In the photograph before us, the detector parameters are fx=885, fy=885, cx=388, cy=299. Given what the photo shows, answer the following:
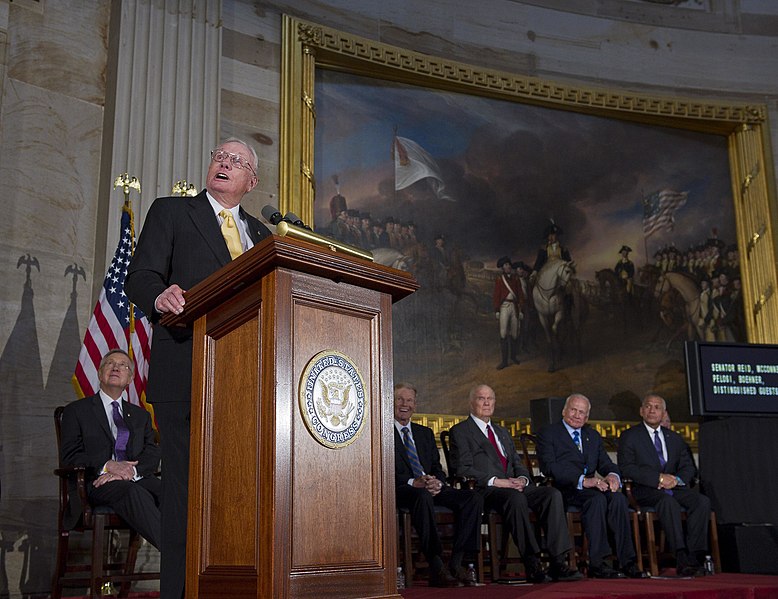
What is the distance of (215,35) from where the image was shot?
7.44 m

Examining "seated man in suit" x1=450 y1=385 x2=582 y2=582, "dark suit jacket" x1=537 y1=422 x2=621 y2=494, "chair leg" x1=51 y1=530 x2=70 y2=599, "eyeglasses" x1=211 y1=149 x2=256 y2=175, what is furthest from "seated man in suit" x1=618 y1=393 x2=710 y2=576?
"eyeglasses" x1=211 y1=149 x2=256 y2=175

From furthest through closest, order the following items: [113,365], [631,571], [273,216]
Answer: [631,571] < [113,365] < [273,216]

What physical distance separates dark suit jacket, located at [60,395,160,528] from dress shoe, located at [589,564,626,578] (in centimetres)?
301

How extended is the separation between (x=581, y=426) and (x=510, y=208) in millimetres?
2555

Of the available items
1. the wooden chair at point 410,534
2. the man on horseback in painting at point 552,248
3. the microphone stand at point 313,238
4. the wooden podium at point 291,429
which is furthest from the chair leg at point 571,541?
the microphone stand at point 313,238

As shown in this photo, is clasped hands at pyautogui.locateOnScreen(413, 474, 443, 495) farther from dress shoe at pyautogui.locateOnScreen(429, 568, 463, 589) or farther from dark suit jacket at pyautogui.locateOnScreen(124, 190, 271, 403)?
dark suit jacket at pyautogui.locateOnScreen(124, 190, 271, 403)

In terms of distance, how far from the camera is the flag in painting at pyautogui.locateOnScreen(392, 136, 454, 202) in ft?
27.1

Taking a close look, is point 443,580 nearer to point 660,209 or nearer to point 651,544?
point 651,544

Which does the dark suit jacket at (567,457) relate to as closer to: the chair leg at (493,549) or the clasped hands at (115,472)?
the chair leg at (493,549)

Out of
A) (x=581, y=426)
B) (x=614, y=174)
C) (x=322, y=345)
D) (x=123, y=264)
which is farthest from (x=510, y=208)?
(x=322, y=345)

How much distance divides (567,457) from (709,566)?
4.14ft

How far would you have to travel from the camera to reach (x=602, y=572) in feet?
19.7

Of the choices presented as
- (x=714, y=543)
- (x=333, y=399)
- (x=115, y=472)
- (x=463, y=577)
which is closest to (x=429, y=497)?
(x=463, y=577)

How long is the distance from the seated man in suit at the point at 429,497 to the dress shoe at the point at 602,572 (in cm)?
85
